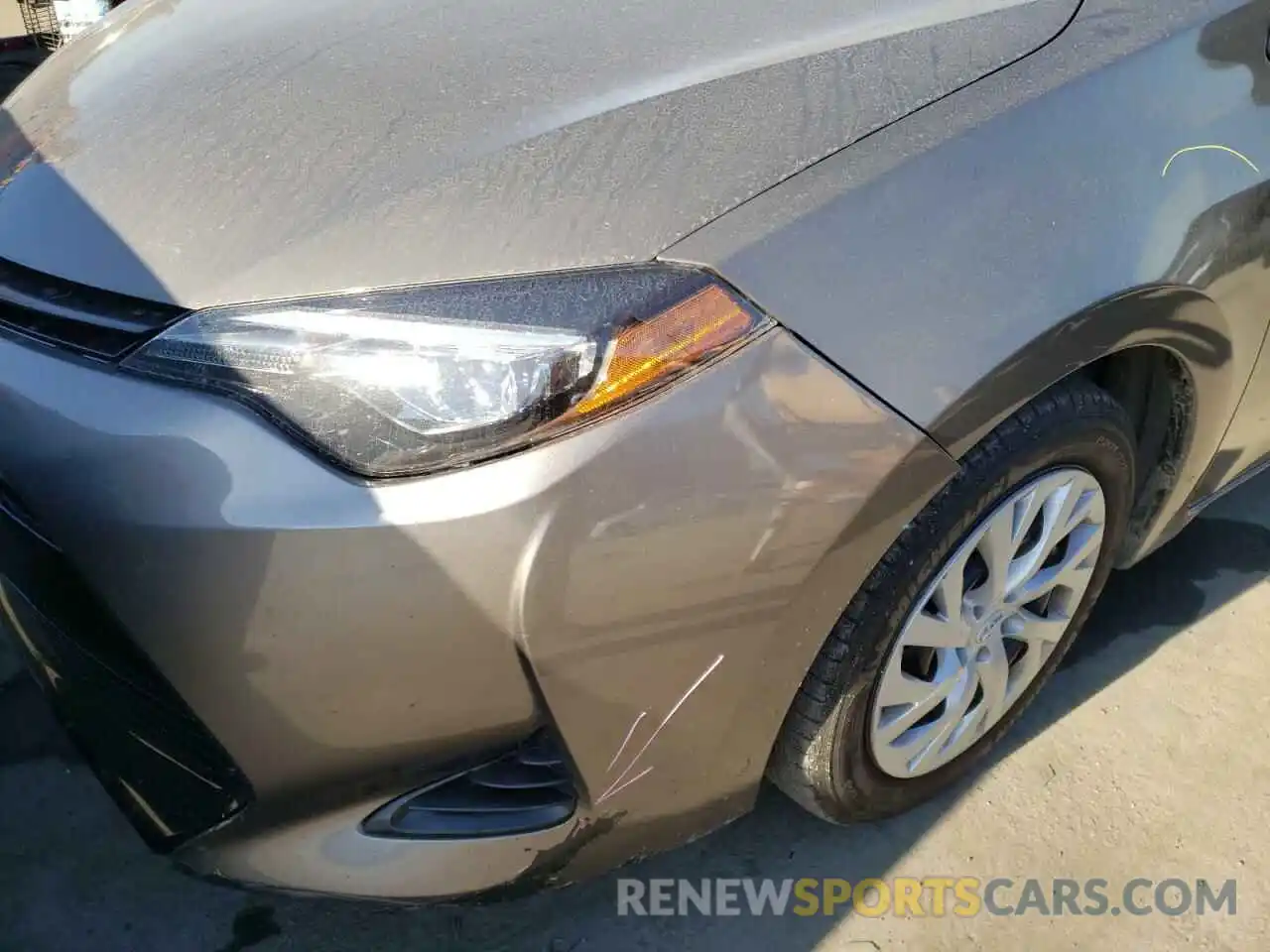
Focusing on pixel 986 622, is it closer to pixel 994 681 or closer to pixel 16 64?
pixel 994 681

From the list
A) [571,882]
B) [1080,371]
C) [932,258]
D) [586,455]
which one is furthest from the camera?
[1080,371]

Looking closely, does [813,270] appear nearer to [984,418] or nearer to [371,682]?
[984,418]

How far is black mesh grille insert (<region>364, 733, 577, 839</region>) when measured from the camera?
1375 millimetres

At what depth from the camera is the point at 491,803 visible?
1402 millimetres

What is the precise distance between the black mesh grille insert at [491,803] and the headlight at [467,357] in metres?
0.44

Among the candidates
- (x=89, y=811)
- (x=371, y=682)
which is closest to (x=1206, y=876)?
(x=371, y=682)

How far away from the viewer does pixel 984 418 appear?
1393 millimetres

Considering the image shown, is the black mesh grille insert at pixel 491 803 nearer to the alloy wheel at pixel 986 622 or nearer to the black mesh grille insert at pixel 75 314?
the alloy wheel at pixel 986 622

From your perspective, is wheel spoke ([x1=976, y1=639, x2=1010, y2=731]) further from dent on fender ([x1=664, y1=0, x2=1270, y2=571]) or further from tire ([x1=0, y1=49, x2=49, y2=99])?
tire ([x1=0, y1=49, x2=49, y2=99])

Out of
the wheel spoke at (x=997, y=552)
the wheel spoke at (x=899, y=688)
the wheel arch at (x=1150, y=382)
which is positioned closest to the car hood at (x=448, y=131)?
the wheel arch at (x=1150, y=382)

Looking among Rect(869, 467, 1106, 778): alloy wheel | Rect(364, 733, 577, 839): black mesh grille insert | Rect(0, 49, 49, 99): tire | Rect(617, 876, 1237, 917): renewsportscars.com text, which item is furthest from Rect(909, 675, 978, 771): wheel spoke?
Rect(0, 49, 49, 99): tire

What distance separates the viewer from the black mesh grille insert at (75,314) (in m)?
1.30

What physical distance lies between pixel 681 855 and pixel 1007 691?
2.08 ft

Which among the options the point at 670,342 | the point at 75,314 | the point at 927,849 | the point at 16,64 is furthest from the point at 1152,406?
the point at 16,64
